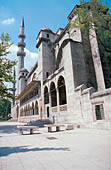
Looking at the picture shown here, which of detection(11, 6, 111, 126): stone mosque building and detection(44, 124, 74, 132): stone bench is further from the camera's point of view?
detection(11, 6, 111, 126): stone mosque building

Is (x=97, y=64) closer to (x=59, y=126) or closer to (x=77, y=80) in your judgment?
(x=77, y=80)

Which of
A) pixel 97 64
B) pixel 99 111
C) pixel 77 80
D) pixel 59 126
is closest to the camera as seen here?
pixel 99 111

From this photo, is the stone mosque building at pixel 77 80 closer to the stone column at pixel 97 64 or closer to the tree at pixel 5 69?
the stone column at pixel 97 64

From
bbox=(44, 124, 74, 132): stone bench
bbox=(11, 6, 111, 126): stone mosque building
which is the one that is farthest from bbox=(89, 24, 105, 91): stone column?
bbox=(44, 124, 74, 132): stone bench

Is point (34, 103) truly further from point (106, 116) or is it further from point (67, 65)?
point (106, 116)

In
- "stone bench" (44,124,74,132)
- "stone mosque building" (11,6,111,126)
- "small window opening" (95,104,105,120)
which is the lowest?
"stone bench" (44,124,74,132)

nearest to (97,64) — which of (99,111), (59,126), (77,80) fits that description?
(77,80)

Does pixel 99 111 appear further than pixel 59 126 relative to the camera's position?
No

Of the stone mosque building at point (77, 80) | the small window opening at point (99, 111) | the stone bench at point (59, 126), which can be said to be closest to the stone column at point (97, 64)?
the stone mosque building at point (77, 80)

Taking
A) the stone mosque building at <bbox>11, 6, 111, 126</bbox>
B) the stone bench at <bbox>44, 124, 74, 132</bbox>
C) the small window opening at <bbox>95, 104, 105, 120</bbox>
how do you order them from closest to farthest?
the small window opening at <bbox>95, 104, 105, 120</bbox> → the stone bench at <bbox>44, 124, 74, 132</bbox> → the stone mosque building at <bbox>11, 6, 111, 126</bbox>

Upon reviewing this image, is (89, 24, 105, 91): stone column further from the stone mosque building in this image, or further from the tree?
the tree

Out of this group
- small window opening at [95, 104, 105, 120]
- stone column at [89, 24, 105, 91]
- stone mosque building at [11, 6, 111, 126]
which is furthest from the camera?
stone column at [89, 24, 105, 91]

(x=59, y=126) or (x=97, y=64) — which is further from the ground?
(x=97, y=64)

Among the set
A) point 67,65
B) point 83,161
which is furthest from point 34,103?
point 83,161
